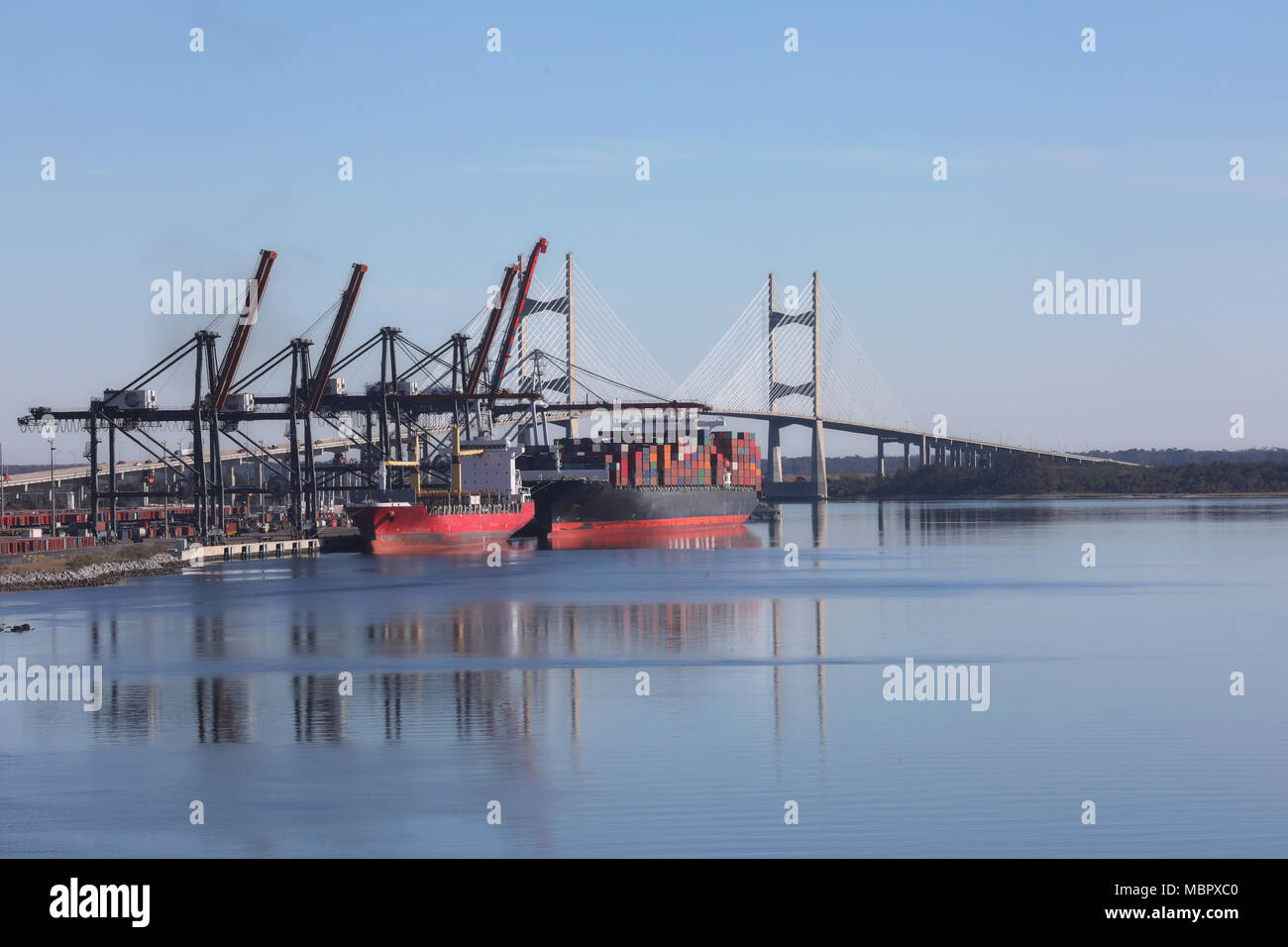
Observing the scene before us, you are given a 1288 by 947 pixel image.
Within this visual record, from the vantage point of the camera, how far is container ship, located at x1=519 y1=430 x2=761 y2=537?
92562mm

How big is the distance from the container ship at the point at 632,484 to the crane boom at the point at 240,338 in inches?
852

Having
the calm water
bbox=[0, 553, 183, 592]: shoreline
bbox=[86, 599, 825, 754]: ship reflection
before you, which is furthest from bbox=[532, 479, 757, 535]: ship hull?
bbox=[86, 599, 825, 754]: ship reflection

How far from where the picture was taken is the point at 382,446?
86.9m

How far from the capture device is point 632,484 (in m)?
96.7

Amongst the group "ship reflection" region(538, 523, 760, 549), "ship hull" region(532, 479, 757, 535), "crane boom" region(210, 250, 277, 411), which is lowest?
"ship reflection" region(538, 523, 760, 549)

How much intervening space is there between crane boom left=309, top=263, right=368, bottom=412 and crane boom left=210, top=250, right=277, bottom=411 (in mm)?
6035

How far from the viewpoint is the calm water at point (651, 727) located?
1487 cm

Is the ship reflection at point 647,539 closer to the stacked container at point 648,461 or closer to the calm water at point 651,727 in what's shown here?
the stacked container at point 648,461

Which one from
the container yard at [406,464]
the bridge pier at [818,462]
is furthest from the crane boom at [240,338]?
the bridge pier at [818,462]

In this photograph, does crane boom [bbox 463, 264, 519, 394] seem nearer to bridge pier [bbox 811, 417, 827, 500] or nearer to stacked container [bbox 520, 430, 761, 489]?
stacked container [bbox 520, 430, 761, 489]

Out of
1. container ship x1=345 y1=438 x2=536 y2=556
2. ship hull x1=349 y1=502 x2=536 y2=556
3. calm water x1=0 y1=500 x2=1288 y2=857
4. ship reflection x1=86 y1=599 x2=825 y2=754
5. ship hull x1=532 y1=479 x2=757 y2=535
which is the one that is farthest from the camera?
ship hull x1=532 y1=479 x2=757 y2=535
